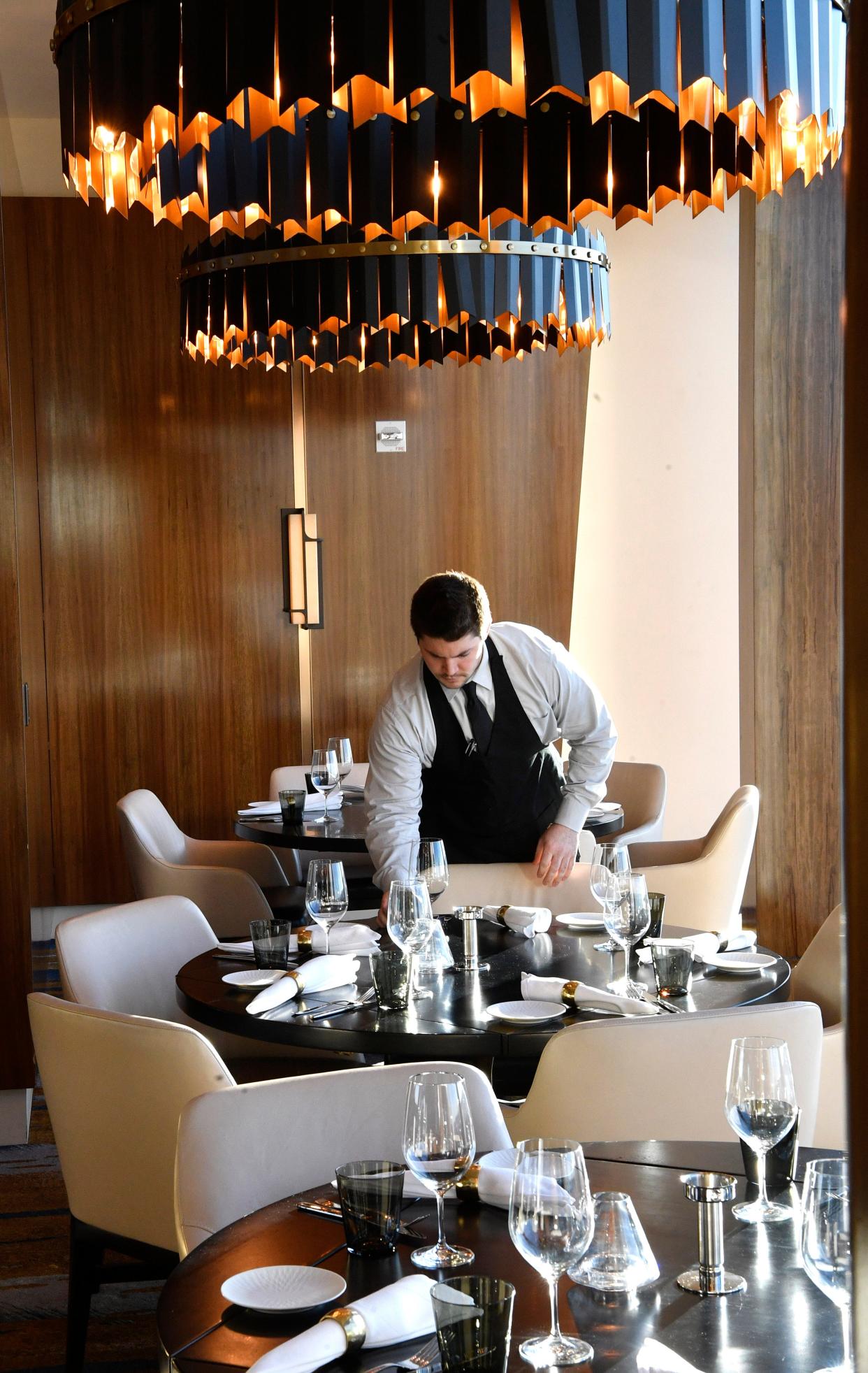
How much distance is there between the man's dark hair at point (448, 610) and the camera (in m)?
3.42

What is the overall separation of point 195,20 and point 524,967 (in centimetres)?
188

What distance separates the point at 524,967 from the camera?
9.29 feet

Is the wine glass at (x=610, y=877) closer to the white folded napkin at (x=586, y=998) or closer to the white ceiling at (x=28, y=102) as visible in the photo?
the white folded napkin at (x=586, y=998)

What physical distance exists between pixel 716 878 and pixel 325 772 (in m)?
1.73

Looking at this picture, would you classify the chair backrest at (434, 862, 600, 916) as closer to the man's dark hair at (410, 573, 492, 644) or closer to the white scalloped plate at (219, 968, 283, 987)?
the man's dark hair at (410, 573, 492, 644)

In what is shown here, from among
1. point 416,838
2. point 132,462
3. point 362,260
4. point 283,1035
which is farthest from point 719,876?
point 132,462

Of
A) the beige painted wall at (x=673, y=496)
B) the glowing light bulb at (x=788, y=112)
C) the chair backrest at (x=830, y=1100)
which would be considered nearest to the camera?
the glowing light bulb at (x=788, y=112)

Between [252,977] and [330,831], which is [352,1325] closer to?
[252,977]

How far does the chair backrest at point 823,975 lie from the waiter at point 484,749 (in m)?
0.68

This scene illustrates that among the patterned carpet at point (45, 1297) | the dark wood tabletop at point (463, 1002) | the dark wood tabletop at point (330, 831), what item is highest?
the dark wood tabletop at point (463, 1002)

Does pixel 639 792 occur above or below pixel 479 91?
below

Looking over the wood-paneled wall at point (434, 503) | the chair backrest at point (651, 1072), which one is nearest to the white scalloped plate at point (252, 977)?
the chair backrest at point (651, 1072)

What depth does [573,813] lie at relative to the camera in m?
3.70

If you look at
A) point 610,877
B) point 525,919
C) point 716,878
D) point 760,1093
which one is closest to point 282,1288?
point 760,1093
